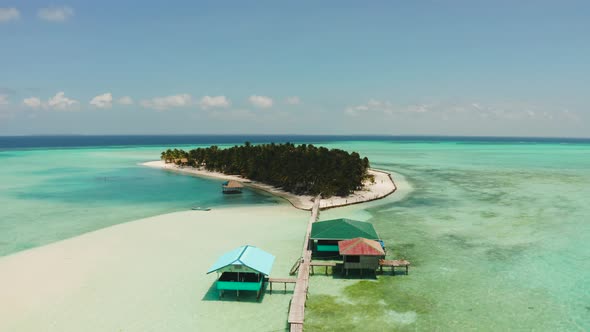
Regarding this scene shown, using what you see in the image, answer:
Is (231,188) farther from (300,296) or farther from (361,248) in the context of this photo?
(300,296)

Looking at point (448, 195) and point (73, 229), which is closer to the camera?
point (73, 229)

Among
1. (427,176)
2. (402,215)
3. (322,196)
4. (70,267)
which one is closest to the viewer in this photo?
(70,267)

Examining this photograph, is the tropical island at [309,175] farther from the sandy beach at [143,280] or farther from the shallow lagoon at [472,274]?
the sandy beach at [143,280]

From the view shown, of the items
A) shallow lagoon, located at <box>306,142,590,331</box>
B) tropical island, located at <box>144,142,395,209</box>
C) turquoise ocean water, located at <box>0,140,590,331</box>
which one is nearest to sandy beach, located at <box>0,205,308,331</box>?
turquoise ocean water, located at <box>0,140,590,331</box>

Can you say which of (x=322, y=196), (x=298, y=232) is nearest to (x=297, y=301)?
(x=298, y=232)

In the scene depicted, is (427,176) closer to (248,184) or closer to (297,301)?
(248,184)
